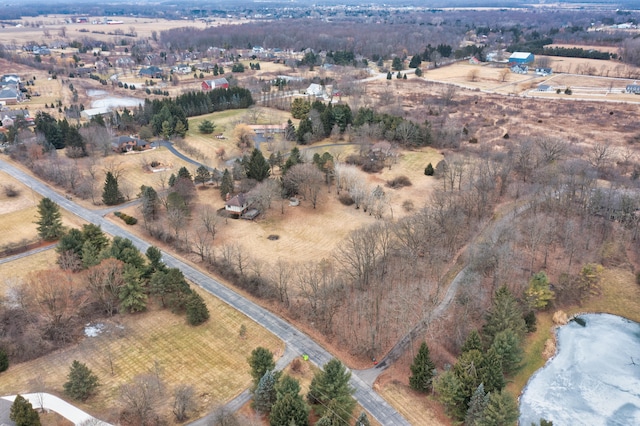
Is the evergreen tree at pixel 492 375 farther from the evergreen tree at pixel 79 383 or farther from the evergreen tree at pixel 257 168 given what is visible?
the evergreen tree at pixel 257 168

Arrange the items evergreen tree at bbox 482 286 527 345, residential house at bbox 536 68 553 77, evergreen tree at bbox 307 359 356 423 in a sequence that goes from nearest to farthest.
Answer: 1. evergreen tree at bbox 307 359 356 423
2. evergreen tree at bbox 482 286 527 345
3. residential house at bbox 536 68 553 77

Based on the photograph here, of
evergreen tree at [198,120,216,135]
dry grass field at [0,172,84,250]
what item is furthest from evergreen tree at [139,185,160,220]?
evergreen tree at [198,120,216,135]

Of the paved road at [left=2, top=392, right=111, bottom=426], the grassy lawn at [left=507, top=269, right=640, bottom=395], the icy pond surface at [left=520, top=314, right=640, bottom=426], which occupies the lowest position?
the icy pond surface at [left=520, top=314, right=640, bottom=426]

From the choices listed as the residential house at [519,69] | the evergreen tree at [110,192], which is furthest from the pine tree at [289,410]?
the residential house at [519,69]

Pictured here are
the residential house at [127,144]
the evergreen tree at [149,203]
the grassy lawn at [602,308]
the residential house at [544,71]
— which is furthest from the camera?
the residential house at [544,71]

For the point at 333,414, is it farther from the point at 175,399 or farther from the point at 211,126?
the point at 211,126

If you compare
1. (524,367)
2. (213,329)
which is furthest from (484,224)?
(213,329)

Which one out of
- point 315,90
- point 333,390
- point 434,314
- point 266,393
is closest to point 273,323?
point 266,393

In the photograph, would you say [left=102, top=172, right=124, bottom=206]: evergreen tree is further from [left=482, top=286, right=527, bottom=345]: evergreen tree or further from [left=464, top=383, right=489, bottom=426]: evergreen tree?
[left=464, top=383, right=489, bottom=426]: evergreen tree
